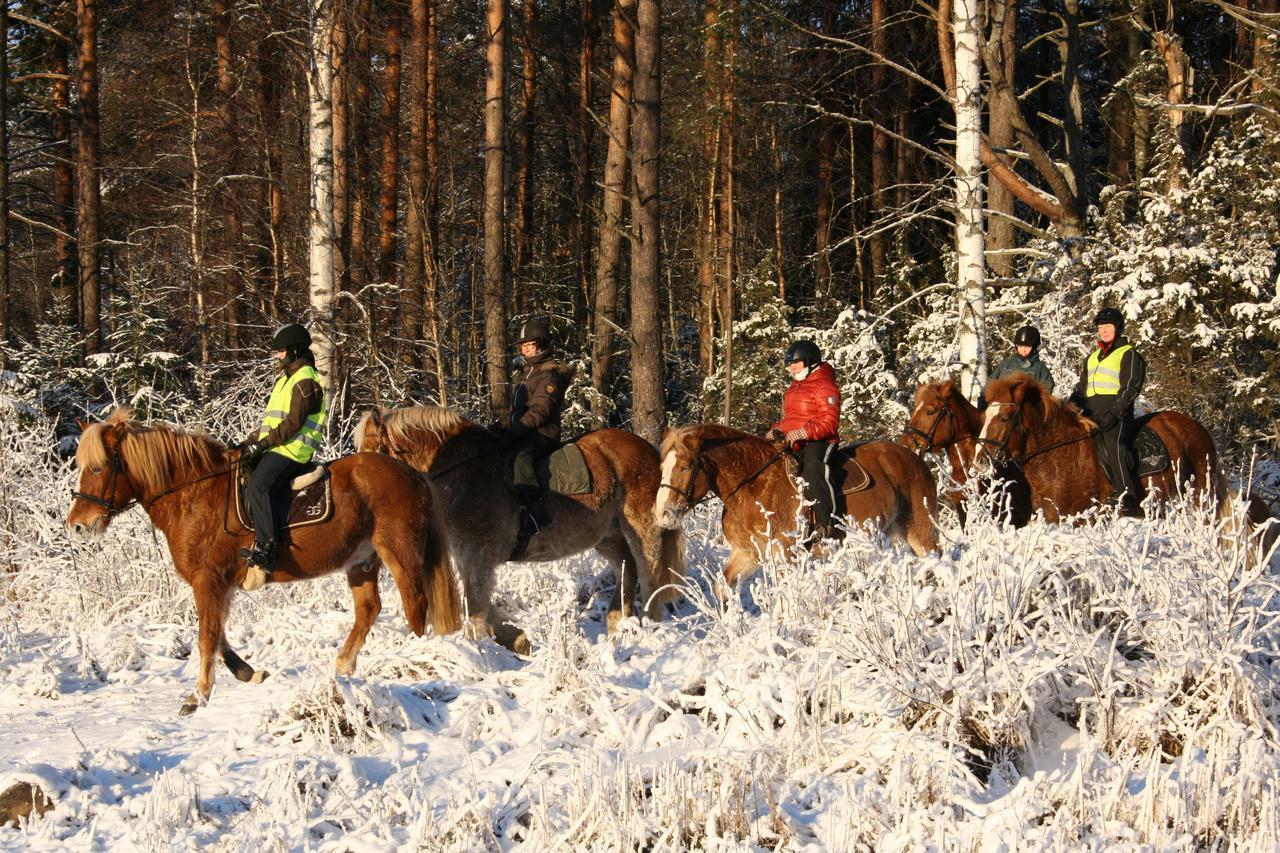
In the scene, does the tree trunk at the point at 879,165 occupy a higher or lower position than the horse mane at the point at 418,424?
higher

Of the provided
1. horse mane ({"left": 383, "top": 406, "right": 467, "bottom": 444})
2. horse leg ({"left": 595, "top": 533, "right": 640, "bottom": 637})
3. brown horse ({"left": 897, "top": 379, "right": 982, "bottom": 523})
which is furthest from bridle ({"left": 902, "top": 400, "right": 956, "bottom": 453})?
horse mane ({"left": 383, "top": 406, "right": 467, "bottom": 444})

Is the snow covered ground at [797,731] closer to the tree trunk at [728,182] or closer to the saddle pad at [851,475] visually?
the saddle pad at [851,475]

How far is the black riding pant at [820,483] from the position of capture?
844cm

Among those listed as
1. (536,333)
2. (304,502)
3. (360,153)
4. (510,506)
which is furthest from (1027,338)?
(360,153)

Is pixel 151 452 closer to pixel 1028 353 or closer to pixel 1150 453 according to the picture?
pixel 1150 453

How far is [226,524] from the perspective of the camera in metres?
6.96

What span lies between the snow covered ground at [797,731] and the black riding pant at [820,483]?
1961 mm

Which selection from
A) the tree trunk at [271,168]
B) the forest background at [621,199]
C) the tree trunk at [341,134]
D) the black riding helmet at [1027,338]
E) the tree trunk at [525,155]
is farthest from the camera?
the tree trunk at [525,155]

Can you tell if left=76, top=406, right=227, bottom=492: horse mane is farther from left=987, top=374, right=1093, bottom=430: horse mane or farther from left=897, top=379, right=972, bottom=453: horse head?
left=987, top=374, right=1093, bottom=430: horse mane

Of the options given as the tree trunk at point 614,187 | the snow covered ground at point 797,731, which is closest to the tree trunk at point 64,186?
the tree trunk at point 614,187

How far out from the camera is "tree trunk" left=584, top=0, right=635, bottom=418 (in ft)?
55.3

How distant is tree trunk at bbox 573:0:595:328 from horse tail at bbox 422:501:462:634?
58.0 feet

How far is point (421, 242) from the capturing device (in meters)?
19.7

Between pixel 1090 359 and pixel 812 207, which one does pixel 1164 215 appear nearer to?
pixel 1090 359
